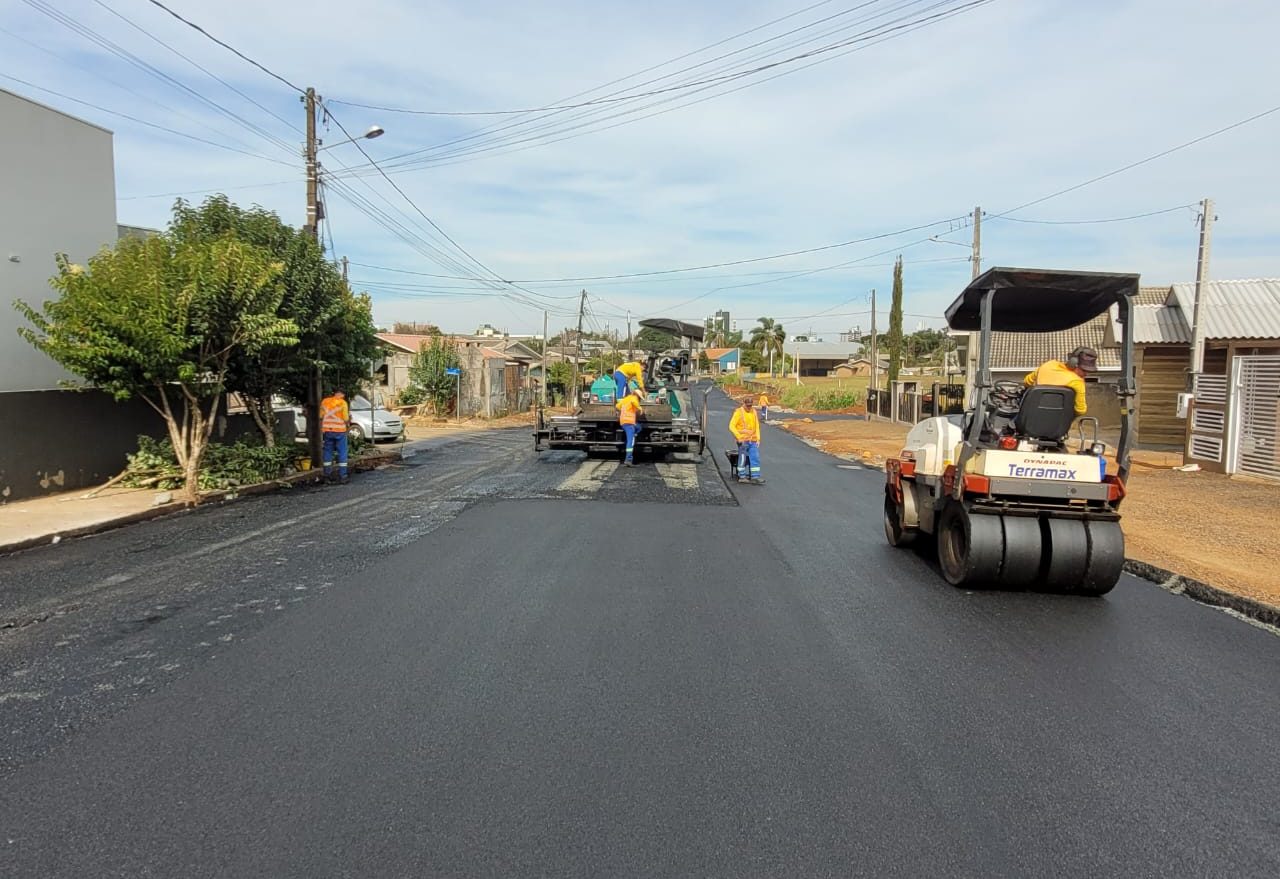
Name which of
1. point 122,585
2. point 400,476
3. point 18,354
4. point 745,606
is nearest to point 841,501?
point 745,606

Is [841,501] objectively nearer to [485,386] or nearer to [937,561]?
[937,561]

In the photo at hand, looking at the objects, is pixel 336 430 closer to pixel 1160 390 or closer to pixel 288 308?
pixel 288 308

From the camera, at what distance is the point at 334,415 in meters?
15.1

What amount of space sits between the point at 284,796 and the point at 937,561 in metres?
6.71

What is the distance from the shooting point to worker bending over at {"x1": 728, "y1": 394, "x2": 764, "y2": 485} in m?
14.8

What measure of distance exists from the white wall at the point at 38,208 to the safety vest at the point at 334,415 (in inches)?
152

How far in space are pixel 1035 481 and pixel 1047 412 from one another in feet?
1.93

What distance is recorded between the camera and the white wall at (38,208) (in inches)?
471

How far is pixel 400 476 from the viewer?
52.5 ft

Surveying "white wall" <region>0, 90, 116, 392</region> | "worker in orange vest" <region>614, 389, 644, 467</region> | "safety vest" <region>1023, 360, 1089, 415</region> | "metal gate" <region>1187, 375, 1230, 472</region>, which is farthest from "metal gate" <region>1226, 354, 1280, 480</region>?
"white wall" <region>0, 90, 116, 392</region>

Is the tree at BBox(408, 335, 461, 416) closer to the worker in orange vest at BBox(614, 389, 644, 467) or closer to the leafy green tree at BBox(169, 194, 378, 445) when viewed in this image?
the leafy green tree at BBox(169, 194, 378, 445)

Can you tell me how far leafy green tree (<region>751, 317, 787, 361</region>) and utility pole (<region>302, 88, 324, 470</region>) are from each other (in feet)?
348

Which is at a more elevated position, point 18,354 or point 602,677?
point 18,354

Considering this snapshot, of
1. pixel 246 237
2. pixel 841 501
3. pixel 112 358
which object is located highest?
pixel 246 237
